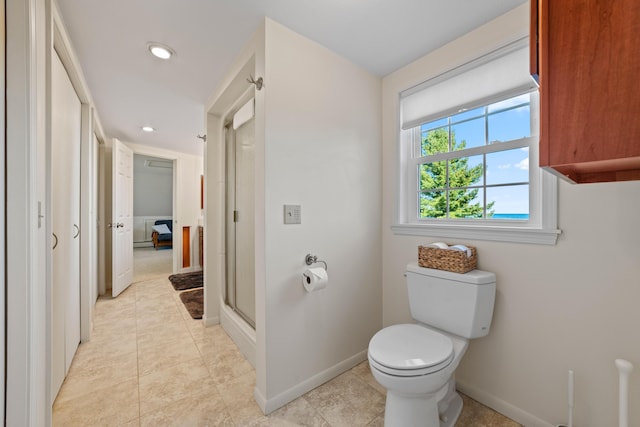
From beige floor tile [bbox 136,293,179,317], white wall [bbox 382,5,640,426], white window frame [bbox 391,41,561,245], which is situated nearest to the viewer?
white wall [bbox 382,5,640,426]

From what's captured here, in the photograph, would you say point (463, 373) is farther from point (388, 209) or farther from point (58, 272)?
point (58, 272)

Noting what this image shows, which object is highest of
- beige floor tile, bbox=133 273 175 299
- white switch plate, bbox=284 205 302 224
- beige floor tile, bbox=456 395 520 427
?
white switch plate, bbox=284 205 302 224

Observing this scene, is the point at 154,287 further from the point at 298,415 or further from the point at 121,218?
the point at 298,415

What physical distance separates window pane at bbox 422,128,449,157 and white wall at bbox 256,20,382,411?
0.35 meters

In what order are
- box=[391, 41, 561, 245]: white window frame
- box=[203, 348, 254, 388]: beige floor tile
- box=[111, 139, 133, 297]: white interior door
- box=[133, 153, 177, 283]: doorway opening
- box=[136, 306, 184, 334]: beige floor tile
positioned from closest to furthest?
box=[391, 41, 561, 245]: white window frame, box=[203, 348, 254, 388]: beige floor tile, box=[136, 306, 184, 334]: beige floor tile, box=[111, 139, 133, 297]: white interior door, box=[133, 153, 177, 283]: doorway opening

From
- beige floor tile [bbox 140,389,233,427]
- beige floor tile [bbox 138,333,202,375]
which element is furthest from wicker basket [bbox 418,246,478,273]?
beige floor tile [bbox 138,333,202,375]

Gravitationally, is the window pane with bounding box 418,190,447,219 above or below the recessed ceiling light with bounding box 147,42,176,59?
below

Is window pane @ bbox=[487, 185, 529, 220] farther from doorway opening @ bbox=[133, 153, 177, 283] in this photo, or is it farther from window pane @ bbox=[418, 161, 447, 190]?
doorway opening @ bbox=[133, 153, 177, 283]

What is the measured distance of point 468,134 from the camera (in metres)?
1.62

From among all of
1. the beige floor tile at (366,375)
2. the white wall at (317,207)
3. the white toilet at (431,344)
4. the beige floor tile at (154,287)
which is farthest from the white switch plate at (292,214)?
the beige floor tile at (154,287)

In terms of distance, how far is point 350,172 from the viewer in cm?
180

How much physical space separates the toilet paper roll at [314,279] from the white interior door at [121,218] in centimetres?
289

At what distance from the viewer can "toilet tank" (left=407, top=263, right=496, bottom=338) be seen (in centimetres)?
131

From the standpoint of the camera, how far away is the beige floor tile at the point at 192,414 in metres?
1.31
